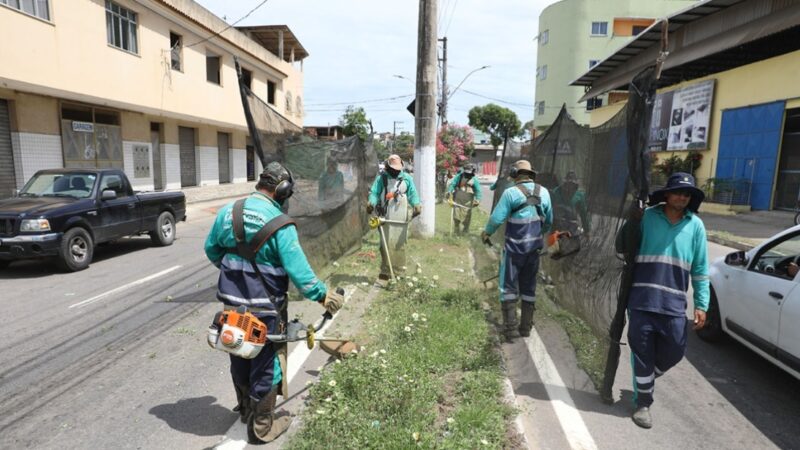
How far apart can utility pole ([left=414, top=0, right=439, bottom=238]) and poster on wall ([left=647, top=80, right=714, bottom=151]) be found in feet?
46.7

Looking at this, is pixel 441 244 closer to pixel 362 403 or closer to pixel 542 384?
pixel 542 384

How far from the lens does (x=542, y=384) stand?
13.5 ft

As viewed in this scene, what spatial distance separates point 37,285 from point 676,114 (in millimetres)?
23218

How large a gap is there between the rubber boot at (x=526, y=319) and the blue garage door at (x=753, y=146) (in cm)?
1551

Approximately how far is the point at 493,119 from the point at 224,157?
45912 millimetres

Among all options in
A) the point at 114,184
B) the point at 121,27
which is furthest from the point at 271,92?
the point at 114,184

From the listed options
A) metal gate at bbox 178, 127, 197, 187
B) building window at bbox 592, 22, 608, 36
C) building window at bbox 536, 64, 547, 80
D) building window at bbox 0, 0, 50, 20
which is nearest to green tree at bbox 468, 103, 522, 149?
building window at bbox 536, 64, 547, 80

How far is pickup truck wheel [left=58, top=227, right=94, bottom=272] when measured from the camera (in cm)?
773

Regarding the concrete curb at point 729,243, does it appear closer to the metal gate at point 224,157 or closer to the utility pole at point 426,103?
the utility pole at point 426,103

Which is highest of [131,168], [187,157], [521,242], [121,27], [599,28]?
[599,28]

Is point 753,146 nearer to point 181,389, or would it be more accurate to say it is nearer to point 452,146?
point 452,146

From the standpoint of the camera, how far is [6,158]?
42.3ft

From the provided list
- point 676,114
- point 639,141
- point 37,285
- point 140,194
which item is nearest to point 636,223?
point 639,141

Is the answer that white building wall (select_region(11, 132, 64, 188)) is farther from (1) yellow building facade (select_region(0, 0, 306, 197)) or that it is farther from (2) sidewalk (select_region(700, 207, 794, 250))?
(2) sidewalk (select_region(700, 207, 794, 250))
